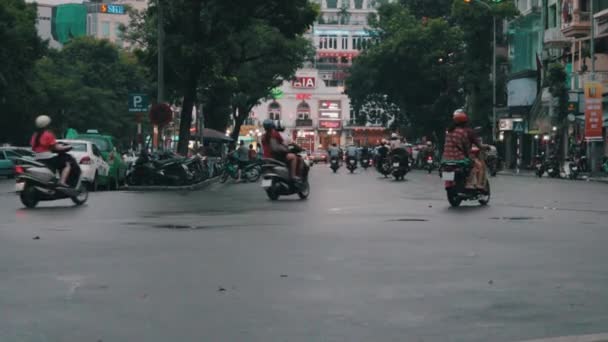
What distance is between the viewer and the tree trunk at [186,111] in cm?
4488

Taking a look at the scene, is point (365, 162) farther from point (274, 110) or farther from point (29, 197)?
point (274, 110)

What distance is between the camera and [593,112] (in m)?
55.1

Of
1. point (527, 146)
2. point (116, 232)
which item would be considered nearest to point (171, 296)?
point (116, 232)

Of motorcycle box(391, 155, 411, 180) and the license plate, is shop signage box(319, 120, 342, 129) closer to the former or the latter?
motorcycle box(391, 155, 411, 180)

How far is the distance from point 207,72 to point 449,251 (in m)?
33.4

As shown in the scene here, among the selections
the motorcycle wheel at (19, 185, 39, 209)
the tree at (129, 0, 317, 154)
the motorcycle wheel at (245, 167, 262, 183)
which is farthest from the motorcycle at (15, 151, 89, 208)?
A: the motorcycle wheel at (245, 167, 262, 183)

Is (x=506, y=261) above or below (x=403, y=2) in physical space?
below

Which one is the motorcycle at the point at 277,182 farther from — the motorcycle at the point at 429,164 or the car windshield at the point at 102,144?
the motorcycle at the point at 429,164

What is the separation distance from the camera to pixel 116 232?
A: 15.6 m

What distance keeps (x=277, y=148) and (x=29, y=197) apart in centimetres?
576

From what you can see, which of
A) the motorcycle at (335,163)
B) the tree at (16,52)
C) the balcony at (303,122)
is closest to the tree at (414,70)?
the motorcycle at (335,163)

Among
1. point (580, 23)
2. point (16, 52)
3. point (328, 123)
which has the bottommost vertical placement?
point (328, 123)

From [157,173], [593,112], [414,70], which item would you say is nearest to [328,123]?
[414,70]

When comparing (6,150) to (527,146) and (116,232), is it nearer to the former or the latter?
(527,146)
